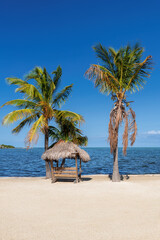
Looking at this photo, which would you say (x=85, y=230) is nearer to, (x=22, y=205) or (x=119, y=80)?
(x=22, y=205)

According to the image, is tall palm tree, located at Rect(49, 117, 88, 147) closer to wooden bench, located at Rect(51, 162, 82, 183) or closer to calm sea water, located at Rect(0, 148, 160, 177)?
wooden bench, located at Rect(51, 162, 82, 183)

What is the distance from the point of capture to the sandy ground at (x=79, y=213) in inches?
229

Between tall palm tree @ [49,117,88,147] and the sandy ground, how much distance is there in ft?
15.8

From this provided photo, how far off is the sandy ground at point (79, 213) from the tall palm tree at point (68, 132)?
4804 millimetres

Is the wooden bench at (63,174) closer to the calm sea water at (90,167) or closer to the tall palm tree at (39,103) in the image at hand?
the tall palm tree at (39,103)

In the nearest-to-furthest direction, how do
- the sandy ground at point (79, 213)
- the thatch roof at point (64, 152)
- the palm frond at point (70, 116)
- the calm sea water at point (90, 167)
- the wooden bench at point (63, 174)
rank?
the sandy ground at point (79, 213)
the thatch roof at point (64, 152)
the wooden bench at point (63, 174)
the palm frond at point (70, 116)
the calm sea water at point (90, 167)

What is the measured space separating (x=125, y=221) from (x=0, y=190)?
7790mm

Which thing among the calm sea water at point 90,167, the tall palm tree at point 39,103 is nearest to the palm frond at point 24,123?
the tall palm tree at point 39,103

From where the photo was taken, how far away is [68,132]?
16203 millimetres

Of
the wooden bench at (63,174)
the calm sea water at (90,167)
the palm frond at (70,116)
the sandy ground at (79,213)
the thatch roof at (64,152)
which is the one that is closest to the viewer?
the sandy ground at (79,213)

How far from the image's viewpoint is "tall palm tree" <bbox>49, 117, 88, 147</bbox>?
1597cm

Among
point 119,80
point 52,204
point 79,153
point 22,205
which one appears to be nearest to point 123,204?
point 52,204

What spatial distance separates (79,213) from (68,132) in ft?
29.2

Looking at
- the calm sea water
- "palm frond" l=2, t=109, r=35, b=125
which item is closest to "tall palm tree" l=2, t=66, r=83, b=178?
"palm frond" l=2, t=109, r=35, b=125
